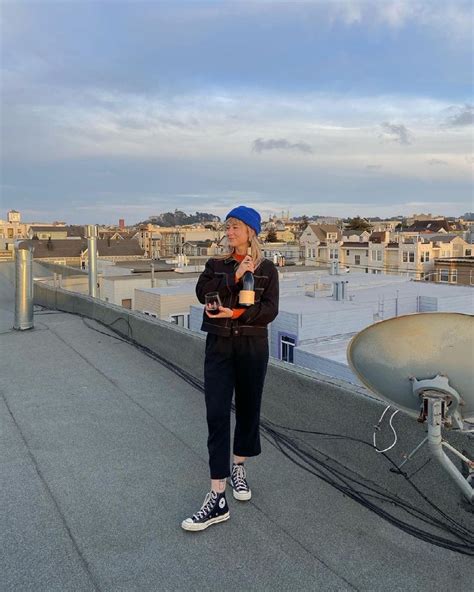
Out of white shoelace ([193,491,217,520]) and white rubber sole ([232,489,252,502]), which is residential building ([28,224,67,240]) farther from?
white shoelace ([193,491,217,520])

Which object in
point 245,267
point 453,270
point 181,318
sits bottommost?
point 181,318

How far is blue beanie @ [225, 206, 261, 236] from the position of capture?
2.73 meters

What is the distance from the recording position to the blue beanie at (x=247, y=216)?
8.95 ft

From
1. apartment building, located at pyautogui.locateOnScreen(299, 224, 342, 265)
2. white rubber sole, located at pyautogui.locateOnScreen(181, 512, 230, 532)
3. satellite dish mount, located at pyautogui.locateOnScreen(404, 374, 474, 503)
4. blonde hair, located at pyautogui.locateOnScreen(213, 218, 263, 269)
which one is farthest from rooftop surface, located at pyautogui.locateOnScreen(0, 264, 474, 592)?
apartment building, located at pyautogui.locateOnScreen(299, 224, 342, 265)

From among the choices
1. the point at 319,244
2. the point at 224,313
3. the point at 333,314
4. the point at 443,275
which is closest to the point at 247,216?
the point at 224,313

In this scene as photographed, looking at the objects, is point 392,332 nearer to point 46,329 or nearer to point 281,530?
point 281,530

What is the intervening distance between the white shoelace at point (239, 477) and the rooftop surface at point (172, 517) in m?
0.10

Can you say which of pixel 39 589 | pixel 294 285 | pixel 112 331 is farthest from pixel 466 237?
pixel 39 589

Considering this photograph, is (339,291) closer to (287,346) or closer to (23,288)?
(287,346)

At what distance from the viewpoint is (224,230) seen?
285 cm

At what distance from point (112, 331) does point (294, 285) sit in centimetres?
1528

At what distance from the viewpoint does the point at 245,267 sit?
8.70 feet

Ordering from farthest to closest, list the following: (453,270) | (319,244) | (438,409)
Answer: (319,244)
(453,270)
(438,409)

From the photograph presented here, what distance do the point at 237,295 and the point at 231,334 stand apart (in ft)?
0.64
